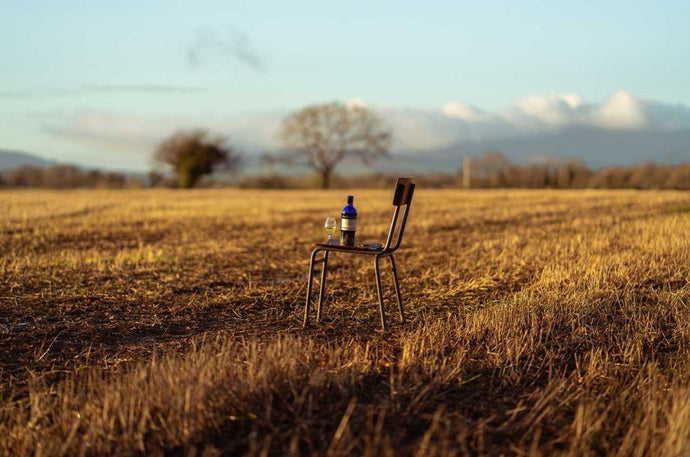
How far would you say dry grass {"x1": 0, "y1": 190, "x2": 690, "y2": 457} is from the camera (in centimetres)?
382

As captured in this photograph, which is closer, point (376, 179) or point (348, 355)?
point (348, 355)

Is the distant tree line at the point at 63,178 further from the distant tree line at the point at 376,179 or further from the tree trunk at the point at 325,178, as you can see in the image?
the tree trunk at the point at 325,178

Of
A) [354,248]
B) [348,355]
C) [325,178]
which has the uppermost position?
[325,178]

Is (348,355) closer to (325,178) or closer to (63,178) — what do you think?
(325,178)

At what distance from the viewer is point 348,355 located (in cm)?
535

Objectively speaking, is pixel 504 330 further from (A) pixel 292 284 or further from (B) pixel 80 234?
(B) pixel 80 234

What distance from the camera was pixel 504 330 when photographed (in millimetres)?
6055

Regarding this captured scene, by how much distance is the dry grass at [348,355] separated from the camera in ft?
12.5

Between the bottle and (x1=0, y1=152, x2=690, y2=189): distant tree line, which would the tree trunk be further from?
the bottle

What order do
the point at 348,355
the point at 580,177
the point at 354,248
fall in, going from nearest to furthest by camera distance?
the point at 348,355
the point at 354,248
the point at 580,177

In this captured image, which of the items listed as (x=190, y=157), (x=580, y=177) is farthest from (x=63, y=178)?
(x=580, y=177)

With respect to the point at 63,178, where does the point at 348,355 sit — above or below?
below

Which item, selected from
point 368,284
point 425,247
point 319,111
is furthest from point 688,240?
point 319,111

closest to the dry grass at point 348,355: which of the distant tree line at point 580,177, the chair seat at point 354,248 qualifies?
the chair seat at point 354,248
